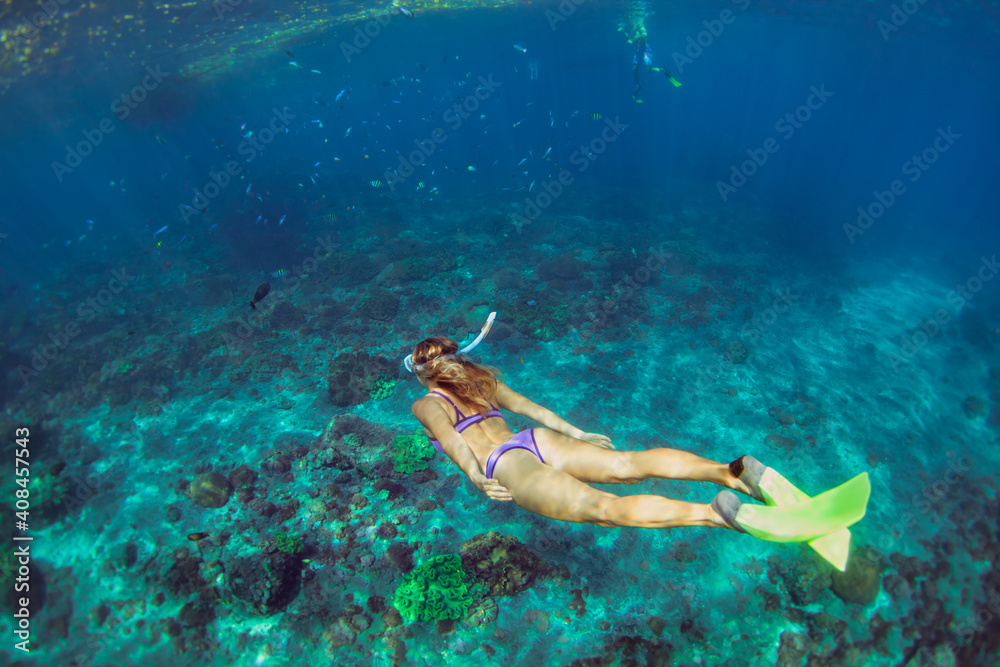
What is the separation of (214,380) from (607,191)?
26.4 metres

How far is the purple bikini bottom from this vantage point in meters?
3.63

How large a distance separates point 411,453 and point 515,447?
509 cm

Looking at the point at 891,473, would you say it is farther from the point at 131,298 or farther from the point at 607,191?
the point at 131,298

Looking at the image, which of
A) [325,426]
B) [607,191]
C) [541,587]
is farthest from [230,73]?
[541,587]

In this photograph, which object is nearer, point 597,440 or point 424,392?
point 597,440

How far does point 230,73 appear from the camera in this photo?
32438mm

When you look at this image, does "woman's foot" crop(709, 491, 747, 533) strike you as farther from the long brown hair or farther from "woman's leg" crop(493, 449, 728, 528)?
the long brown hair

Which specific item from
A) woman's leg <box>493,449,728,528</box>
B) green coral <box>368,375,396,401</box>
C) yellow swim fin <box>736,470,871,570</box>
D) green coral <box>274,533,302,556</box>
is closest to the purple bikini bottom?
woman's leg <box>493,449,728,528</box>

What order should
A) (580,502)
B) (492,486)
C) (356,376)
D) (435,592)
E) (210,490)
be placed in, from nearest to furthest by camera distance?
(580,502) < (492,486) < (435,592) < (210,490) < (356,376)

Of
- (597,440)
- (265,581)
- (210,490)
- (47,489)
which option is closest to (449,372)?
(597,440)

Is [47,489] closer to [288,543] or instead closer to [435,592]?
[288,543]

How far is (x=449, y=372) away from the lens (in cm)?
388

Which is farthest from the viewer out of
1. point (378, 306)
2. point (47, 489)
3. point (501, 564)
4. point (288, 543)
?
point (378, 306)

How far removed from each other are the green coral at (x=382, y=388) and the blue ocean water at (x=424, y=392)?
2.4 inches
